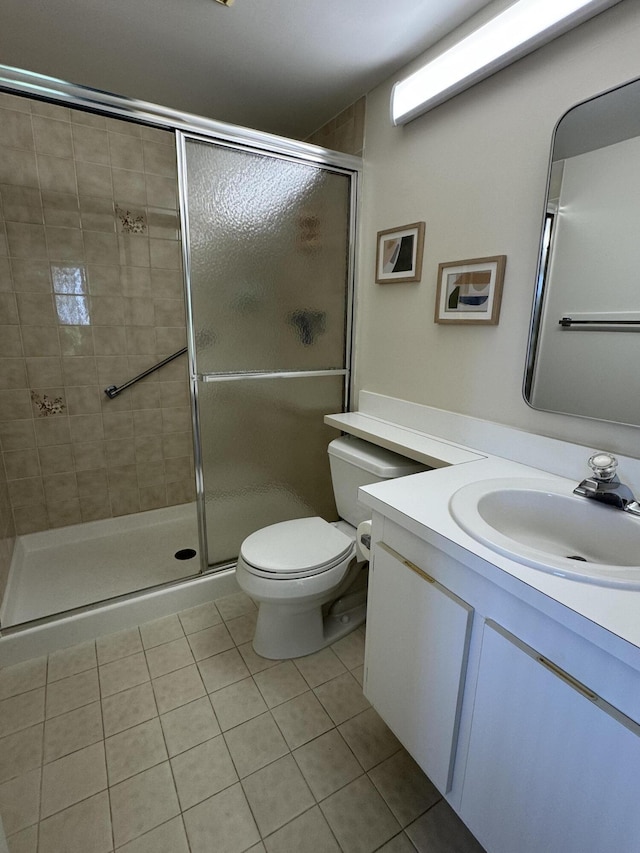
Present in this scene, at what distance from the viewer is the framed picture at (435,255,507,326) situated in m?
1.38

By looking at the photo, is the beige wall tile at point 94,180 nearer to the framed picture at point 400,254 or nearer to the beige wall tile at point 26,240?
the beige wall tile at point 26,240

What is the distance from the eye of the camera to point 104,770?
1.22 m

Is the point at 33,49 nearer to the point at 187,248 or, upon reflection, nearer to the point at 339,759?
the point at 187,248

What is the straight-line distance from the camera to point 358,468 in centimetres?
167

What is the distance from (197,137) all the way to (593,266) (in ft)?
4.58

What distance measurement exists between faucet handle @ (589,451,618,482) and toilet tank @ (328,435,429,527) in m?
0.63

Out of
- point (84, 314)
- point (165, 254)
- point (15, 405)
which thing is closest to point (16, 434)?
point (15, 405)

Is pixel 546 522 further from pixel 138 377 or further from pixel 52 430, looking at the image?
pixel 52 430

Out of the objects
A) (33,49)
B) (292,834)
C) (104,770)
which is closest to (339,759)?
(292,834)

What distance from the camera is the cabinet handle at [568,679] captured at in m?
0.65

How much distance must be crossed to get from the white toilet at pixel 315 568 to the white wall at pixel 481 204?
14.9 inches

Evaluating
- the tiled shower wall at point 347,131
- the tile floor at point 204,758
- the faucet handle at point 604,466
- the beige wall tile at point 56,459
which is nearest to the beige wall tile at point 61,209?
the beige wall tile at point 56,459

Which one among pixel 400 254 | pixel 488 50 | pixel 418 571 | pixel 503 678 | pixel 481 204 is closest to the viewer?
pixel 503 678

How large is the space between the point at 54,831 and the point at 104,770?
0.16 metres
